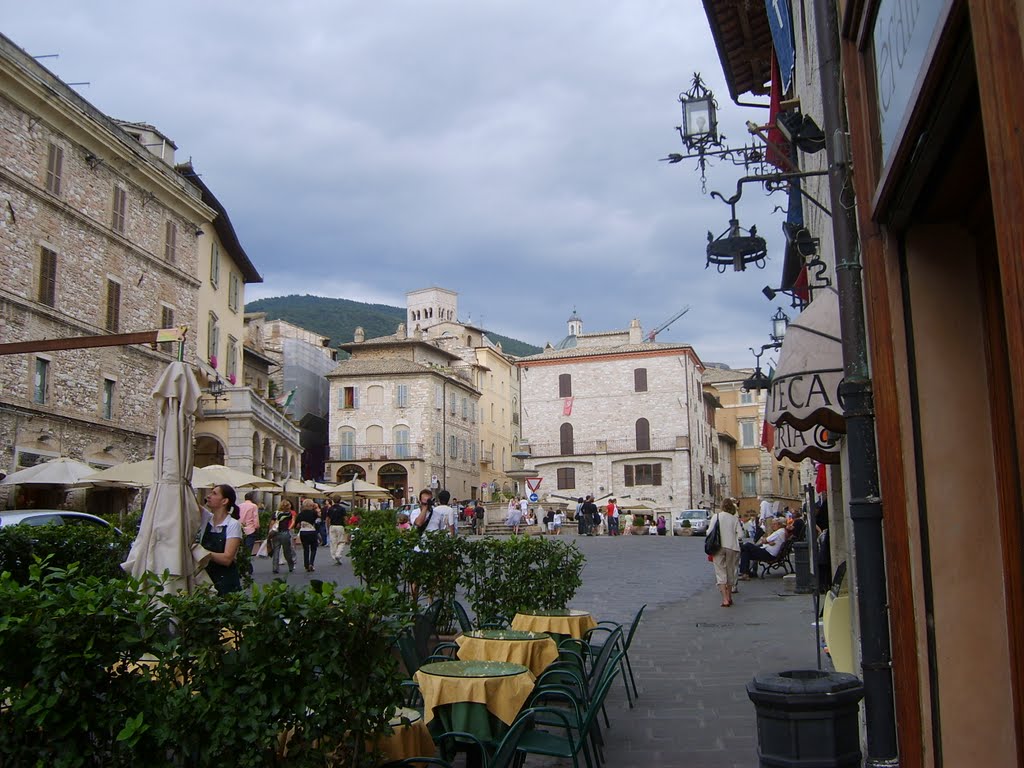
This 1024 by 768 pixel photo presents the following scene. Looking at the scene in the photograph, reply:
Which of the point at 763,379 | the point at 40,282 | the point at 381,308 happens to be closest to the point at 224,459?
the point at 40,282

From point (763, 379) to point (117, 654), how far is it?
16.2 meters

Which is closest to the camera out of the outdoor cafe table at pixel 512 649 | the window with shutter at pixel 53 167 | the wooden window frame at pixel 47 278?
the outdoor cafe table at pixel 512 649

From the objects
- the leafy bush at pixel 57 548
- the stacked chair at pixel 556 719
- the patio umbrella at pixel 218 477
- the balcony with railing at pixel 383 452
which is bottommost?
the stacked chair at pixel 556 719

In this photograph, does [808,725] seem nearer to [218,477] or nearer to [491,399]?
[218,477]

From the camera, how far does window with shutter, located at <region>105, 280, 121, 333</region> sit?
94.9ft

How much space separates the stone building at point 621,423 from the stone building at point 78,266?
34.4 m

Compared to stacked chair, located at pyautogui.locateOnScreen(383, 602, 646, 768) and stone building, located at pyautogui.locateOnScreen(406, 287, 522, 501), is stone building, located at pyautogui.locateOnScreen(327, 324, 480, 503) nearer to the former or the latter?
stone building, located at pyautogui.locateOnScreen(406, 287, 522, 501)

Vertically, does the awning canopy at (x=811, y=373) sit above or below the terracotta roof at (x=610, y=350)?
below

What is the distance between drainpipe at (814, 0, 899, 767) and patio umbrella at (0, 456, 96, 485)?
21320mm

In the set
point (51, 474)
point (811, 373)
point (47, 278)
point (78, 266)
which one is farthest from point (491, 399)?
point (811, 373)

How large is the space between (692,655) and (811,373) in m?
5.25

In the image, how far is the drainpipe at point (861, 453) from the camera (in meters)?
3.37

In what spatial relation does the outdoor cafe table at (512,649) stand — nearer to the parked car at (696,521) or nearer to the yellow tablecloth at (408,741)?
the yellow tablecloth at (408,741)

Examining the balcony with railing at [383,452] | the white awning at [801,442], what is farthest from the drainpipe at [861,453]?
the balcony with railing at [383,452]
